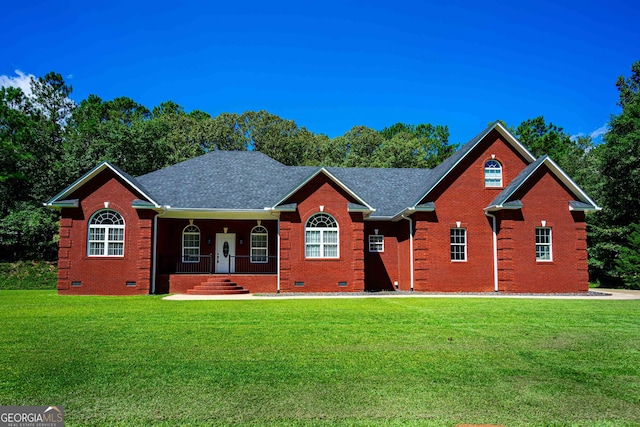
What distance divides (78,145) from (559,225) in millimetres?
34682

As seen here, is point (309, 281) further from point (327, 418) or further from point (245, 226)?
point (327, 418)

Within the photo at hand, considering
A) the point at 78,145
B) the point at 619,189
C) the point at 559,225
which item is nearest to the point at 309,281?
the point at 559,225

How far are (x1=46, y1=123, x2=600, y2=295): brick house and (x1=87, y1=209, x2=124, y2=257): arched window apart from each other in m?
0.05

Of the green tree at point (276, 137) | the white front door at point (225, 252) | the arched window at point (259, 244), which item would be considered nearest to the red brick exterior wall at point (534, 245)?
the arched window at point (259, 244)

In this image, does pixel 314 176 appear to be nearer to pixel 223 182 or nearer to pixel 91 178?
pixel 223 182

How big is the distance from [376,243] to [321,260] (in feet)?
14.6

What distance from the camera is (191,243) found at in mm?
24516

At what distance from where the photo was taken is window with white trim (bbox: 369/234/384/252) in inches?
1000

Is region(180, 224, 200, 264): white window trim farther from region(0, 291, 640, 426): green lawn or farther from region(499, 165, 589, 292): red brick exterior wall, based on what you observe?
region(499, 165, 589, 292): red brick exterior wall

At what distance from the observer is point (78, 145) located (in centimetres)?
3775

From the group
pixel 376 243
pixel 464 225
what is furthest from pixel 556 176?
pixel 376 243

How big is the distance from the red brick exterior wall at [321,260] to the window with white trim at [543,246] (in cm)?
833

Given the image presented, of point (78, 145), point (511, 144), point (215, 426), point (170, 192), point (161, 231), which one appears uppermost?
point (78, 145)

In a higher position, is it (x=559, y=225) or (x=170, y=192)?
(x=170, y=192)
